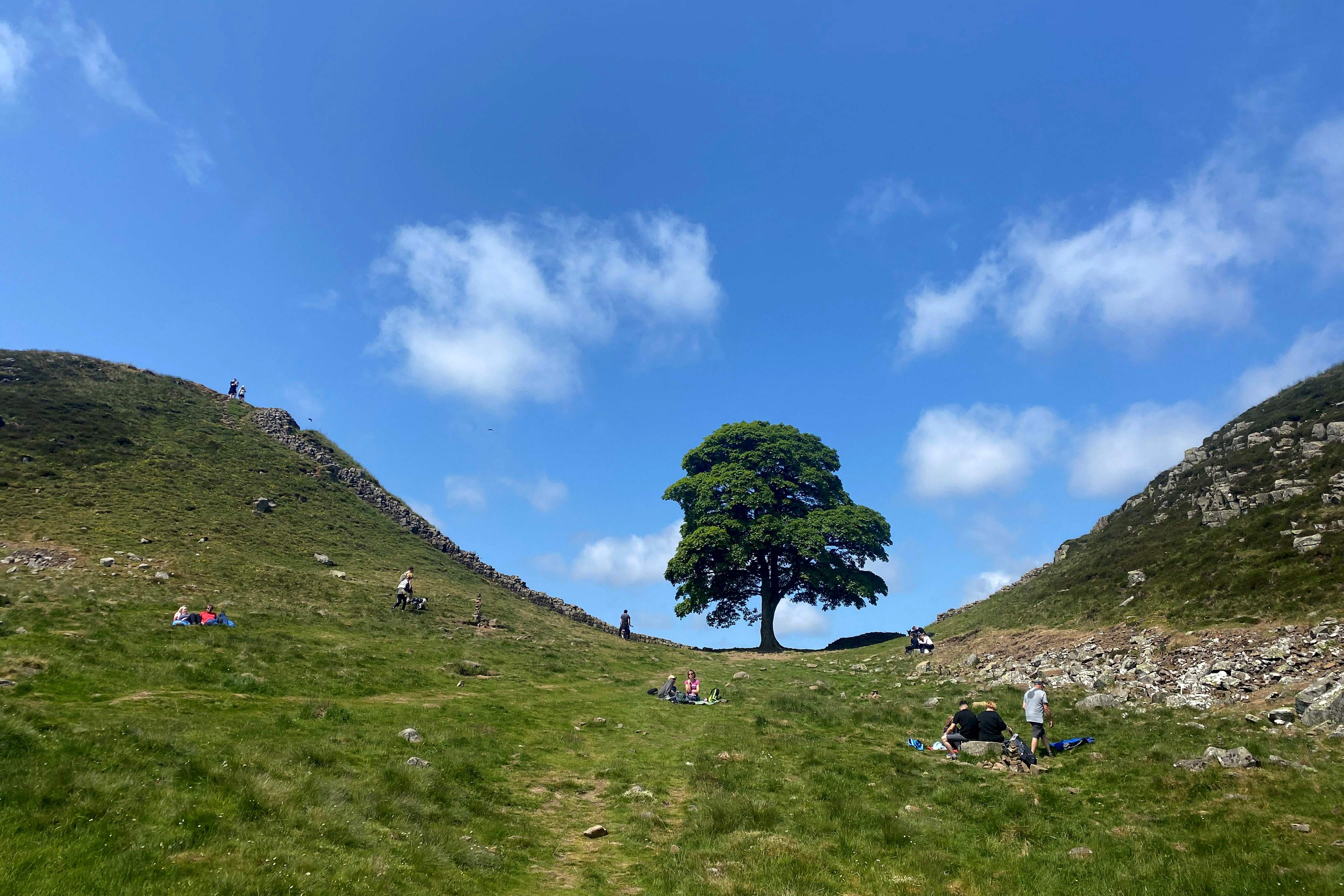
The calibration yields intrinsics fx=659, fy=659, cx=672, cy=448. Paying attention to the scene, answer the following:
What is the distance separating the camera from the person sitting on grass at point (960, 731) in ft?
66.4

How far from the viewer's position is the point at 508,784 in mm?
16797

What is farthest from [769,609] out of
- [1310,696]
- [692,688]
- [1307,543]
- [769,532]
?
[1310,696]

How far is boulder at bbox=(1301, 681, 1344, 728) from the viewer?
17.0 meters

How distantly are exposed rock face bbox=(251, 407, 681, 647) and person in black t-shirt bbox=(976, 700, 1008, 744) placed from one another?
50305 mm

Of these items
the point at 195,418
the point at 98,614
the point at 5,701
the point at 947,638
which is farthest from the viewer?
the point at 195,418

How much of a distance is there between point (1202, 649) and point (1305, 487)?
15899 millimetres

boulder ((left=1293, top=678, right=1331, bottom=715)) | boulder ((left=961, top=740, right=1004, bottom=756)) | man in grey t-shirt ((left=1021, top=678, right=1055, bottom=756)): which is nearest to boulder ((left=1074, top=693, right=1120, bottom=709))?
man in grey t-shirt ((left=1021, top=678, right=1055, bottom=756))

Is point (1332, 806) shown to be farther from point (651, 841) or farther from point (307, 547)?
point (307, 547)

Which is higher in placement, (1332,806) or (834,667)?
(834,667)

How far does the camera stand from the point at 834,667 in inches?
1806

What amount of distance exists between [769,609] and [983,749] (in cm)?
4572

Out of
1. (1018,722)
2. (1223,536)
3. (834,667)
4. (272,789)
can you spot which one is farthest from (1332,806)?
(834,667)

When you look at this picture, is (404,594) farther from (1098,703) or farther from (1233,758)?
(1233,758)

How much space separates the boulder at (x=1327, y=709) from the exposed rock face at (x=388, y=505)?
55.8 metres
